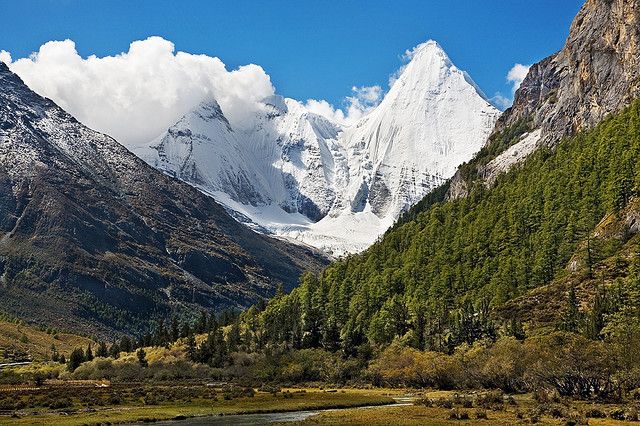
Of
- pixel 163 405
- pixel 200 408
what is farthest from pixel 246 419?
pixel 163 405

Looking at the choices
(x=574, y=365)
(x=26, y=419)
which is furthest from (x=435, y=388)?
(x=26, y=419)

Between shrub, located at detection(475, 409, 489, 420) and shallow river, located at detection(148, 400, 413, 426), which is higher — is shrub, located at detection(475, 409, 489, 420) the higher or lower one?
the higher one

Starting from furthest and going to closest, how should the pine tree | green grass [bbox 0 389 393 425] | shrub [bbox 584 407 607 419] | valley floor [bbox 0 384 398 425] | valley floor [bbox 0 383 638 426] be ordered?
the pine tree < valley floor [bbox 0 384 398 425] < green grass [bbox 0 389 393 425] < valley floor [bbox 0 383 638 426] < shrub [bbox 584 407 607 419]

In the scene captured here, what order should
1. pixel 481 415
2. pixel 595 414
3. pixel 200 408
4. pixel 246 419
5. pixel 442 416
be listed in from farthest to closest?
pixel 200 408
pixel 246 419
pixel 442 416
pixel 481 415
pixel 595 414

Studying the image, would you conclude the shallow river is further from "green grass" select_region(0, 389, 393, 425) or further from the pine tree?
the pine tree

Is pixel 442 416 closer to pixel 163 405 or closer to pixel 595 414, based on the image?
pixel 595 414

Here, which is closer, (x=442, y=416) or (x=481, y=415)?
(x=481, y=415)

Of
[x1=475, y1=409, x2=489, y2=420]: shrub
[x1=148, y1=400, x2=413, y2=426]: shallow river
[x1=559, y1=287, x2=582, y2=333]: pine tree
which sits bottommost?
[x1=148, y1=400, x2=413, y2=426]: shallow river

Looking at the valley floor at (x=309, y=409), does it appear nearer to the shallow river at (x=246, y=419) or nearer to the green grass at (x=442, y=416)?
the green grass at (x=442, y=416)

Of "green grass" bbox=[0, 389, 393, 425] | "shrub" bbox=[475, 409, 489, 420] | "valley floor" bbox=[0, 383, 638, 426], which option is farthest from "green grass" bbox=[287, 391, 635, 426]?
"green grass" bbox=[0, 389, 393, 425]

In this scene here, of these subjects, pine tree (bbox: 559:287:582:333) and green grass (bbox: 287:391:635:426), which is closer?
green grass (bbox: 287:391:635:426)

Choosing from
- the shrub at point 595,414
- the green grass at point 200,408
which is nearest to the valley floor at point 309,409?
the green grass at point 200,408

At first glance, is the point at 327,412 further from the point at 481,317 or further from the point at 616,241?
the point at 616,241

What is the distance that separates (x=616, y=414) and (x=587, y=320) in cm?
5899
